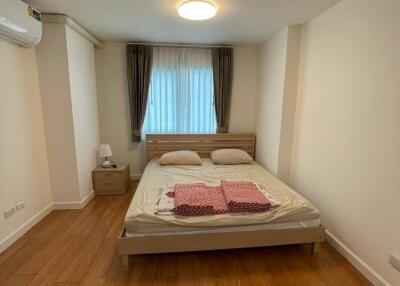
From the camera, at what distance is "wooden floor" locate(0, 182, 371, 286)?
5.90ft

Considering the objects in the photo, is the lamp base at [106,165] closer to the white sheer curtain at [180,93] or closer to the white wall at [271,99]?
the white sheer curtain at [180,93]

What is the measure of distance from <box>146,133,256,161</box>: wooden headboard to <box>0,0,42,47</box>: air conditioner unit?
2011 mm

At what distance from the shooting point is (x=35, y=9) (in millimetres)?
2334

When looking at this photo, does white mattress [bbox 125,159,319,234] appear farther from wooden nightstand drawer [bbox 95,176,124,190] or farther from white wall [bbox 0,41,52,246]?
white wall [bbox 0,41,52,246]

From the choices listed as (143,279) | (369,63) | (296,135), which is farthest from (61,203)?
(369,63)

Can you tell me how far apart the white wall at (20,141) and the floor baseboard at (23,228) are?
17 mm

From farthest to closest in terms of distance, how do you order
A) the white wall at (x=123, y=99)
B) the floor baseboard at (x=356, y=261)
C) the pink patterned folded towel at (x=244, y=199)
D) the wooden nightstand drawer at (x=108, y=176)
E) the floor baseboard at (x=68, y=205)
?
the white wall at (x=123, y=99) < the wooden nightstand drawer at (x=108, y=176) < the floor baseboard at (x=68, y=205) < the pink patterned folded towel at (x=244, y=199) < the floor baseboard at (x=356, y=261)

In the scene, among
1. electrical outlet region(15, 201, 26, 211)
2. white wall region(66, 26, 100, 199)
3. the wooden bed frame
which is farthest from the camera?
white wall region(66, 26, 100, 199)

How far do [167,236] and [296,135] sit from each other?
212cm

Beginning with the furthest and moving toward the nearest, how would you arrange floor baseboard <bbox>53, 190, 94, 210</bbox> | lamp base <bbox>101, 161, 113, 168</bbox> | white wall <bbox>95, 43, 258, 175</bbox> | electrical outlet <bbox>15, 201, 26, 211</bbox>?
1. white wall <bbox>95, 43, 258, 175</bbox>
2. lamp base <bbox>101, 161, 113, 168</bbox>
3. floor baseboard <bbox>53, 190, 94, 210</bbox>
4. electrical outlet <bbox>15, 201, 26, 211</bbox>

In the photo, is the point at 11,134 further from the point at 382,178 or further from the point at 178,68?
the point at 382,178

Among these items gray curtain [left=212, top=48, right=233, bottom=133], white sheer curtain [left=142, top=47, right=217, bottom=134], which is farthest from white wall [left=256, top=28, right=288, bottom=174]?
white sheer curtain [left=142, top=47, right=217, bottom=134]

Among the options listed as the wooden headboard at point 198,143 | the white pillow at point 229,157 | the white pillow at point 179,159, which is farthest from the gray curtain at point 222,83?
the white pillow at point 179,159

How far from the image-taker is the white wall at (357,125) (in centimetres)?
164
